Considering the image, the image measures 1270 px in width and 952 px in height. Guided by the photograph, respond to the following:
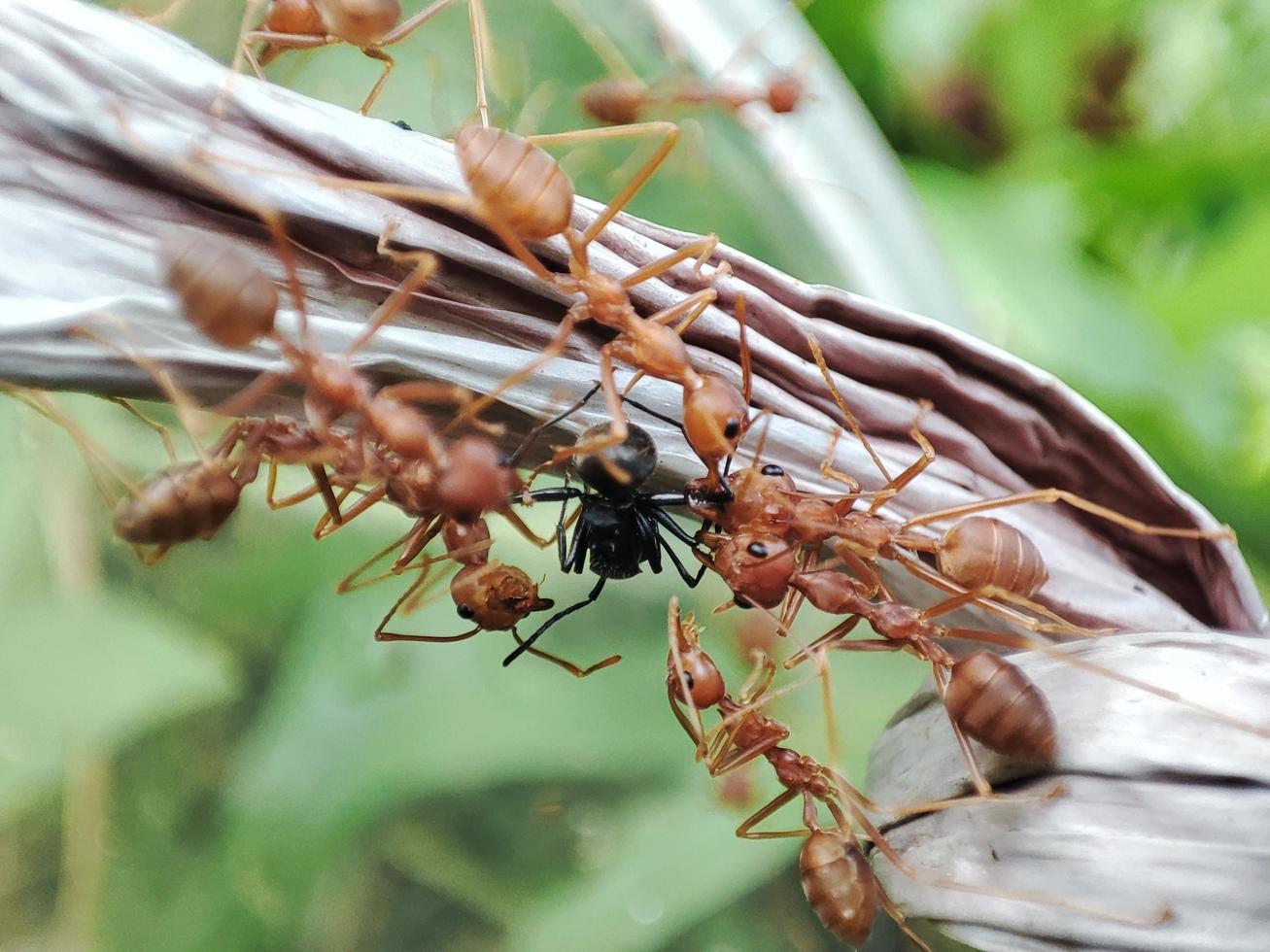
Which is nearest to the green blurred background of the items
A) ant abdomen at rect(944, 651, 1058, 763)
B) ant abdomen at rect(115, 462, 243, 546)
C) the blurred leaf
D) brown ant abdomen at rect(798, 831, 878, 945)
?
the blurred leaf

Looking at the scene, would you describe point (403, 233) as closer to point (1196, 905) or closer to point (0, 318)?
point (0, 318)

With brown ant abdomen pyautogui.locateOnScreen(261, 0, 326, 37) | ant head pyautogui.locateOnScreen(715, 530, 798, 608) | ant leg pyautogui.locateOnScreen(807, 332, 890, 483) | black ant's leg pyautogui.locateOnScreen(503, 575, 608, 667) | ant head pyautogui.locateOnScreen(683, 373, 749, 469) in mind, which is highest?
ant leg pyautogui.locateOnScreen(807, 332, 890, 483)

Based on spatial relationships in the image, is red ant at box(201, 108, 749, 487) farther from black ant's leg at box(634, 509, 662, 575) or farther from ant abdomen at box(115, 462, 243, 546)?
ant abdomen at box(115, 462, 243, 546)

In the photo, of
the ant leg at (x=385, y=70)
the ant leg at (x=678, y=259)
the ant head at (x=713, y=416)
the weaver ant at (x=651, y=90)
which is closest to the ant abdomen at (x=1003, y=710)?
the ant head at (x=713, y=416)

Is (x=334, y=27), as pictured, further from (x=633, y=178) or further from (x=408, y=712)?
(x=408, y=712)

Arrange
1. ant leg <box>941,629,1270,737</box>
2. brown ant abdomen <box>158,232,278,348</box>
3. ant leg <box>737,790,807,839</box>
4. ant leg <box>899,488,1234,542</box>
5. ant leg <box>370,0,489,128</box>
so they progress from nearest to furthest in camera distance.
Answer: brown ant abdomen <box>158,232,278,348</box>, ant leg <box>941,629,1270,737</box>, ant leg <box>899,488,1234,542</box>, ant leg <box>370,0,489,128</box>, ant leg <box>737,790,807,839</box>

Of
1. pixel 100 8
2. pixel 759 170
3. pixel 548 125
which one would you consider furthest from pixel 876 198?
pixel 100 8

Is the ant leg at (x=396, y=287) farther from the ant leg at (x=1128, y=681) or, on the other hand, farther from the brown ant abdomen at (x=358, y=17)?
the ant leg at (x=1128, y=681)
